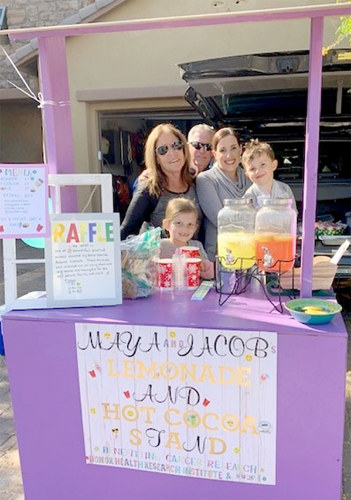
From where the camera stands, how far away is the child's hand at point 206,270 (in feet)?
7.25

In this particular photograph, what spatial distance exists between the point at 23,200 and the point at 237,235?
90 centimetres

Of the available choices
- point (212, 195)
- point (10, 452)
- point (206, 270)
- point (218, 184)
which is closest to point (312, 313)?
point (206, 270)

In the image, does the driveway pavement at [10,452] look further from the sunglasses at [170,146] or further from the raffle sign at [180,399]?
the sunglasses at [170,146]

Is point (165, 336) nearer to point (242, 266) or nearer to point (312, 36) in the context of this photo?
point (242, 266)

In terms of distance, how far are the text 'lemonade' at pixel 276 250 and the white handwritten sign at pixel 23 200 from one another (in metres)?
0.88

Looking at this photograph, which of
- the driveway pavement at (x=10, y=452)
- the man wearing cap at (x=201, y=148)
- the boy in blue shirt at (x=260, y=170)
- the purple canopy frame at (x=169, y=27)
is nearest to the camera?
the purple canopy frame at (x=169, y=27)

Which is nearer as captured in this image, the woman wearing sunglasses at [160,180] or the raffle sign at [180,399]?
the raffle sign at [180,399]

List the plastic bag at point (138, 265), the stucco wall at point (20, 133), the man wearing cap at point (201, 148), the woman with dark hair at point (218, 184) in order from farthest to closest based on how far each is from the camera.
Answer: the stucco wall at point (20, 133) < the man wearing cap at point (201, 148) < the woman with dark hair at point (218, 184) < the plastic bag at point (138, 265)

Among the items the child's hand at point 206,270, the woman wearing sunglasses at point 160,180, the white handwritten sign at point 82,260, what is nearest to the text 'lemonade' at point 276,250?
the child's hand at point 206,270

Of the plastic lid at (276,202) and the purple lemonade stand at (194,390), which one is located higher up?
the plastic lid at (276,202)

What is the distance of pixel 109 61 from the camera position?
21.2 ft

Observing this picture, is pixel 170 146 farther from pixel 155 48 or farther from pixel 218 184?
pixel 155 48

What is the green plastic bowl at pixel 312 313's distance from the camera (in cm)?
164

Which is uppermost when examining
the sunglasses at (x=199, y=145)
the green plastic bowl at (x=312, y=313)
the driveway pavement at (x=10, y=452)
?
the sunglasses at (x=199, y=145)
